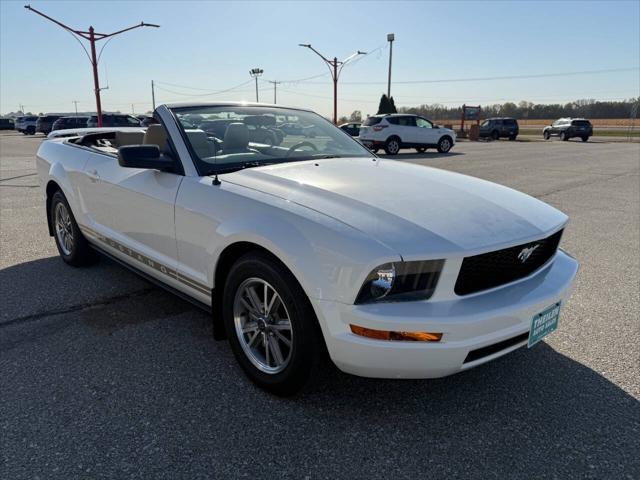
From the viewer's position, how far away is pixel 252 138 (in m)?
3.48

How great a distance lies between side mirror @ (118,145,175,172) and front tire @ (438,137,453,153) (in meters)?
20.8

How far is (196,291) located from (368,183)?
124cm

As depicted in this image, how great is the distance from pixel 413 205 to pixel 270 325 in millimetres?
981

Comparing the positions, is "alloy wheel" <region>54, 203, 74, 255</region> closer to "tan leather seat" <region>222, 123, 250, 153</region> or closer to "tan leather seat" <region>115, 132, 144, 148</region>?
"tan leather seat" <region>115, 132, 144, 148</region>

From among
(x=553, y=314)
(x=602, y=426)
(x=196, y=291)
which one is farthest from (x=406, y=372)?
(x=196, y=291)

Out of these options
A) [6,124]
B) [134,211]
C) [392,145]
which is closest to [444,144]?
→ [392,145]

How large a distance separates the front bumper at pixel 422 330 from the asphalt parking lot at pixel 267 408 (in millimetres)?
395

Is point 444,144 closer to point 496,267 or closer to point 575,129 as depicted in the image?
point 575,129

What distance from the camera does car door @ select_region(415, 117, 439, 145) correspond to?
2203 centimetres

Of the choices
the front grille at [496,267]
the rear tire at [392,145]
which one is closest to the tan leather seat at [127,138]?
the front grille at [496,267]

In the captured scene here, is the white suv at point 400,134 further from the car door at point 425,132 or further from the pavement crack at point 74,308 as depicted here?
the pavement crack at point 74,308

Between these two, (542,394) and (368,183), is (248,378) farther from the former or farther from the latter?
(542,394)

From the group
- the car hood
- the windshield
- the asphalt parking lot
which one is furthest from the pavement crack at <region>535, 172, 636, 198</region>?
the car hood

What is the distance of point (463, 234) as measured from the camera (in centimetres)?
230
